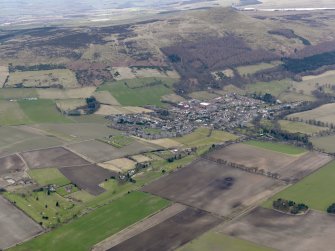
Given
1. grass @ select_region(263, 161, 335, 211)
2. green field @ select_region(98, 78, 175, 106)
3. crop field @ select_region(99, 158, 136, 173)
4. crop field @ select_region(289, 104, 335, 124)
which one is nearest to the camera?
grass @ select_region(263, 161, 335, 211)

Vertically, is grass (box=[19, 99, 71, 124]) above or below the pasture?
above

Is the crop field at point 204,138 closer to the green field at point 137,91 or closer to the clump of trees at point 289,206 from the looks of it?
the green field at point 137,91

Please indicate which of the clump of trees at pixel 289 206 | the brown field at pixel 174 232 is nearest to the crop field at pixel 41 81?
the brown field at pixel 174 232

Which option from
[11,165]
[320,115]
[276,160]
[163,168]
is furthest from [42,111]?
[320,115]

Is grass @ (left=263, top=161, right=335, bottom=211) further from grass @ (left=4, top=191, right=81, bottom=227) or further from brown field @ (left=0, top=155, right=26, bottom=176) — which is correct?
brown field @ (left=0, top=155, right=26, bottom=176)

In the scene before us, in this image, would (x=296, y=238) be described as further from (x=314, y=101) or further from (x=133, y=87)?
(x=133, y=87)

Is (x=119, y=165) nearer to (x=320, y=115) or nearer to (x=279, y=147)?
(x=279, y=147)

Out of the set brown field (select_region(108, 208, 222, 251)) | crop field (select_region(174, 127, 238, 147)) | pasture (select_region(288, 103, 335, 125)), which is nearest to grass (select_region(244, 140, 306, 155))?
crop field (select_region(174, 127, 238, 147))
